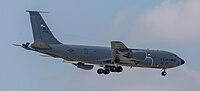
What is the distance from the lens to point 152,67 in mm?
162750

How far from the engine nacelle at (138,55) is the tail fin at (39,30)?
10.2 metres

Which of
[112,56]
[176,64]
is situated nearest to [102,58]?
[112,56]

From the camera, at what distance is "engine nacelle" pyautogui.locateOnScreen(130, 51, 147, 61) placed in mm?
157438

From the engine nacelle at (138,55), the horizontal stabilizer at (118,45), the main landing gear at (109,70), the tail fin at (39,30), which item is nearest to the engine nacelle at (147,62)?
the engine nacelle at (138,55)

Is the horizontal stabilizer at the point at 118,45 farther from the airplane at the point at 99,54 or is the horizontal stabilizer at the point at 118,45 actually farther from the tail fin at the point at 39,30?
the tail fin at the point at 39,30

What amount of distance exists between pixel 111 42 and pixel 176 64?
1440 cm

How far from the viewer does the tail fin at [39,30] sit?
509 ft

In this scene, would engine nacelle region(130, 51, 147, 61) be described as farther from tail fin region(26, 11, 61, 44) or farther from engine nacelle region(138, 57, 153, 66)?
tail fin region(26, 11, 61, 44)

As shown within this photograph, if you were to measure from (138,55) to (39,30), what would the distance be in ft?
44.7

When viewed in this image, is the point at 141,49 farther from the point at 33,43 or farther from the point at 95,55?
the point at 33,43

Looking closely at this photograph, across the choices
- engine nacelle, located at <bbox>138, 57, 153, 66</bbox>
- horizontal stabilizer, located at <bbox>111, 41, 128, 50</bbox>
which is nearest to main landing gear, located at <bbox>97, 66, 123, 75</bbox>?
engine nacelle, located at <bbox>138, 57, 153, 66</bbox>

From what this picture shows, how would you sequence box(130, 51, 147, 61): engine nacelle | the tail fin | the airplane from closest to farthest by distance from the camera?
the airplane < the tail fin < box(130, 51, 147, 61): engine nacelle

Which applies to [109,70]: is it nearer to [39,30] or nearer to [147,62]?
[147,62]

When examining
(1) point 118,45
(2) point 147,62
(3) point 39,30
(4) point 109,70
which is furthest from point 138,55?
(3) point 39,30
